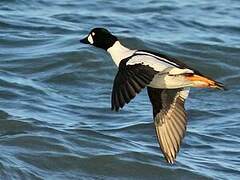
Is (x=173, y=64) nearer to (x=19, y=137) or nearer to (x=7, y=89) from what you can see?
(x=19, y=137)

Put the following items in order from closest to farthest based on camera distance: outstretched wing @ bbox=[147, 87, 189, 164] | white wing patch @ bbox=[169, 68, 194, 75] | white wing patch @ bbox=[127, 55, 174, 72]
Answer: white wing patch @ bbox=[127, 55, 174, 72], white wing patch @ bbox=[169, 68, 194, 75], outstretched wing @ bbox=[147, 87, 189, 164]

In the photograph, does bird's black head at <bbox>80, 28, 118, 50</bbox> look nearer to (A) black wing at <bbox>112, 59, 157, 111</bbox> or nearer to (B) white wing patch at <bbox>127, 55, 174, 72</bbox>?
(B) white wing patch at <bbox>127, 55, 174, 72</bbox>

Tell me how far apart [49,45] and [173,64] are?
5409mm

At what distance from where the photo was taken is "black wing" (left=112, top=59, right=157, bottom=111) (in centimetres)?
603

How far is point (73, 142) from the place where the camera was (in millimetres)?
8531

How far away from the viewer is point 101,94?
10.1 metres

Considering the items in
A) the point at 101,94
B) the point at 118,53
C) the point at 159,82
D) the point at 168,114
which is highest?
the point at 118,53

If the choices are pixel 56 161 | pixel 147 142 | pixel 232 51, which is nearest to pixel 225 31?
pixel 232 51

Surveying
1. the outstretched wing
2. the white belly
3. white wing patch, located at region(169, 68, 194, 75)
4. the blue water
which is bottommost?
the blue water

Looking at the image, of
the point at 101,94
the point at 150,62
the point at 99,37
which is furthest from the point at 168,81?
the point at 101,94

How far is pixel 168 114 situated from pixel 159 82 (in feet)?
2.10

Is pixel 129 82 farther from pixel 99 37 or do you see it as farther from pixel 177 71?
pixel 99 37

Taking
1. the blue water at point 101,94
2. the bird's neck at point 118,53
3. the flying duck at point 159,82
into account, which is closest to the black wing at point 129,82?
the flying duck at point 159,82

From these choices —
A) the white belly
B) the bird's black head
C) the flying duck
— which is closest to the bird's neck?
the flying duck
